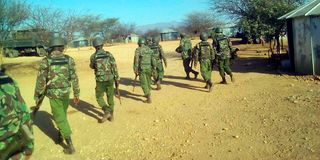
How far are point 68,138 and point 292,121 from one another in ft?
13.4

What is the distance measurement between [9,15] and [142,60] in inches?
444

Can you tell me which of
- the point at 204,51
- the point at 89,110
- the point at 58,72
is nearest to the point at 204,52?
the point at 204,51

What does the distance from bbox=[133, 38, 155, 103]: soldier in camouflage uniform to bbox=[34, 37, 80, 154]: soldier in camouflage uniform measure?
385cm

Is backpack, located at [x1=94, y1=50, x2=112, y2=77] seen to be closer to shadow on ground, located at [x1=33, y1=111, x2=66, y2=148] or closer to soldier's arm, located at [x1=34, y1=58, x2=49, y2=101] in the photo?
shadow on ground, located at [x1=33, y1=111, x2=66, y2=148]

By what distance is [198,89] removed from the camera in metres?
12.9

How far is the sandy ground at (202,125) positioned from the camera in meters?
6.98

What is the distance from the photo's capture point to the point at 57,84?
758 centimetres

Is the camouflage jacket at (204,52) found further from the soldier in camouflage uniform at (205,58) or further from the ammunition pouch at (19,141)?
the ammunition pouch at (19,141)

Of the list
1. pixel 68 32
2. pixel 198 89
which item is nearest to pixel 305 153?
pixel 198 89

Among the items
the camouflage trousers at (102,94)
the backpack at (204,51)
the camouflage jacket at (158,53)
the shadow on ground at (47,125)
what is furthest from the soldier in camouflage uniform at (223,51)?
the shadow on ground at (47,125)

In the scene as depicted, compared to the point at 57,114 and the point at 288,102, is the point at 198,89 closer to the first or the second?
the point at 288,102

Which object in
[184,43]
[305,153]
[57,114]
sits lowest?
[305,153]

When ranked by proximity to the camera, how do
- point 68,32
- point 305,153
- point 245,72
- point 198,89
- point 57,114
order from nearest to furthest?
point 305,153 → point 57,114 → point 198,89 → point 245,72 → point 68,32

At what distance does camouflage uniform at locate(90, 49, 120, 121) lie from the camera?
9.38 m
